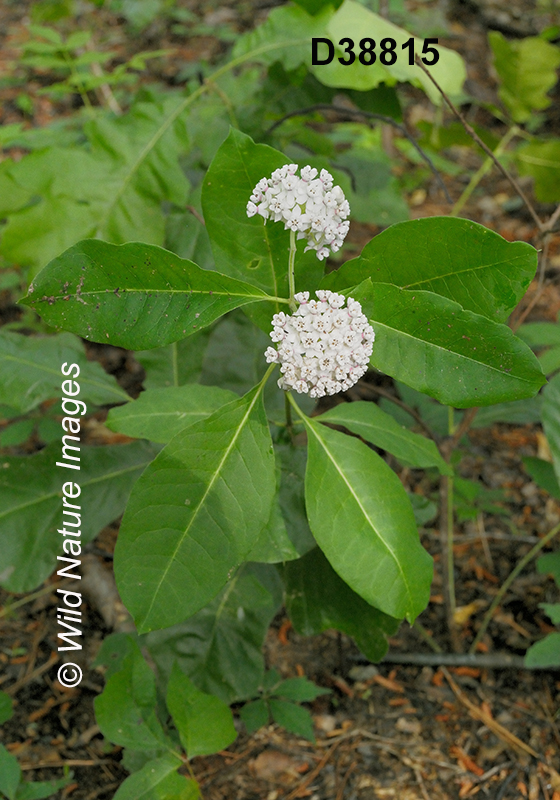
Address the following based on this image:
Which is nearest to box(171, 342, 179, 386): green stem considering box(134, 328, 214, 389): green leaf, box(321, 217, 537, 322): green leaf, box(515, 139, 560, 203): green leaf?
box(134, 328, 214, 389): green leaf

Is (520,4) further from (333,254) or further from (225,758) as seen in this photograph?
(225,758)

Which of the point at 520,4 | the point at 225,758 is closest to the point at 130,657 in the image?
the point at 225,758

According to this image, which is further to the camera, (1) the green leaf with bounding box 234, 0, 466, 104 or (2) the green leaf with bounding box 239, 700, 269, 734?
(1) the green leaf with bounding box 234, 0, 466, 104

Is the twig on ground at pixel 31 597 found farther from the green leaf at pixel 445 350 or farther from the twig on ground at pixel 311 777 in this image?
the green leaf at pixel 445 350

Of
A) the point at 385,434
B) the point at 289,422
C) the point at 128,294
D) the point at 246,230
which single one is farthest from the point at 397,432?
the point at 128,294

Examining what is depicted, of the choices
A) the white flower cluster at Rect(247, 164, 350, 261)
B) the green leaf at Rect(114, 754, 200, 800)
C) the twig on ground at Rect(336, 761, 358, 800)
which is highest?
the white flower cluster at Rect(247, 164, 350, 261)

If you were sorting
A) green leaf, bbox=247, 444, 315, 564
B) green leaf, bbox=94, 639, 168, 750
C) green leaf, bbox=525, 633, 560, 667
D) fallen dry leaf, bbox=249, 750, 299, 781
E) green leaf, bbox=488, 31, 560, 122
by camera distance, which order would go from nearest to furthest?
green leaf, bbox=247, 444, 315, 564 → green leaf, bbox=94, 639, 168, 750 → green leaf, bbox=525, 633, 560, 667 → fallen dry leaf, bbox=249, 750, 299, 781 → green leaf, bbox=488, 31, 560, 122

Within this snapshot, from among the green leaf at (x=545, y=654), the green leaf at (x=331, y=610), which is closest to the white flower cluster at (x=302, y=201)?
the green leaf at (x=331, y=610)

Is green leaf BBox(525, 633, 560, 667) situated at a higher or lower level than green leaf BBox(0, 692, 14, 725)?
higher

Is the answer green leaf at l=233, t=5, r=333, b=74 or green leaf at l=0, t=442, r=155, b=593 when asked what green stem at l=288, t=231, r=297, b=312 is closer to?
green leaf at l=0, t=442, r=155, b=593
